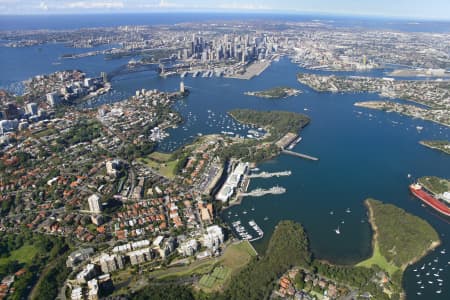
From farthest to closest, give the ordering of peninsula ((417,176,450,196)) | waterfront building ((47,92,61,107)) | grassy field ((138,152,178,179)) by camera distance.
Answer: waterfront building ((47,92,61,107)) < grassy field ((138,152,178,179)) < peninsula ((417,176,450,196))

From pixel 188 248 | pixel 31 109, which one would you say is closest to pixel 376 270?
pixel 188 248

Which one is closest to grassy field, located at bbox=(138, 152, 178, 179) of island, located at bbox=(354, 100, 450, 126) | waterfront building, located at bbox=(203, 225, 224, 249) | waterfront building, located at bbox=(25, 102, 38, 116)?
waterfront building, located at bbox=(203, 225, 224, 249)

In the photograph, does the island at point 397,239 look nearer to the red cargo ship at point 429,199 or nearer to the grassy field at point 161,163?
the red cargo ship at point 429,199

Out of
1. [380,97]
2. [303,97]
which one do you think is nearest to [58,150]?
[303,97]

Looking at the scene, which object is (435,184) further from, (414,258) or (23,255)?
(23,255)

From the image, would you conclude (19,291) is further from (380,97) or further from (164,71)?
(164,71)

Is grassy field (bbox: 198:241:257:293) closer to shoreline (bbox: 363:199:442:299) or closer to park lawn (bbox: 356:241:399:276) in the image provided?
park lawn (bbox: 356:241:399:276)
